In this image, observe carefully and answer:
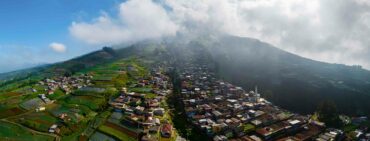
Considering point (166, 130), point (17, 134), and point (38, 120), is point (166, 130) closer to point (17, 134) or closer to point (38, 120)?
point (17, 134)

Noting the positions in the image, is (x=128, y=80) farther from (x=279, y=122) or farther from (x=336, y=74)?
(x=336, y=74)

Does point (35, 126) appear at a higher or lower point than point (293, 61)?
lower

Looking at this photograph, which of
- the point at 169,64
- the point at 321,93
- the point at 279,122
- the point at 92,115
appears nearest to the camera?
the point at 279,122

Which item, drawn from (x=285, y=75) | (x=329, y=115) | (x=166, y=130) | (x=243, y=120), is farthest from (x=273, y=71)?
(x=166, y=130)

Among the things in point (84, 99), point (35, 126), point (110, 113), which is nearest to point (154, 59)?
point (84, 99)

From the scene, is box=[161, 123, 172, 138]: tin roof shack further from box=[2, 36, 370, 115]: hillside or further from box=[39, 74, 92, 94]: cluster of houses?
box=[39, 74, 92, 94]: cluster of houses

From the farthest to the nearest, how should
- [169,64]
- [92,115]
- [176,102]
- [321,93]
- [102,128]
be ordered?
[169,64] → [321,93] → [176,102] → [92,115] → [102,128]

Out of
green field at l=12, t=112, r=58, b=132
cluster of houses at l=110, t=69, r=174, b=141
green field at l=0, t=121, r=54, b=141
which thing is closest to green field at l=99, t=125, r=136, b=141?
cluster of houses at l=110, t=69, r=174, b=141
